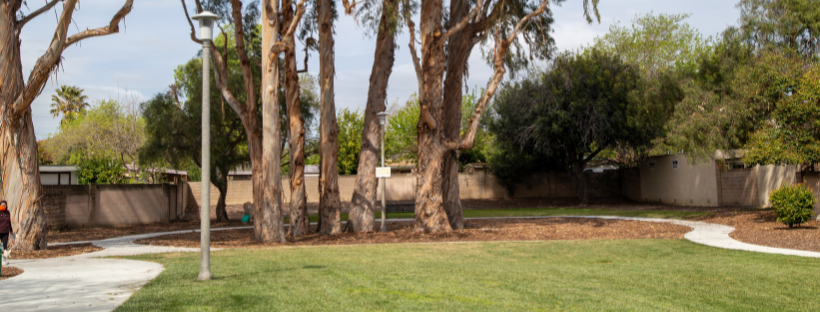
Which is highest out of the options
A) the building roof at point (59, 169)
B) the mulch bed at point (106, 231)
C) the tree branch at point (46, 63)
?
the tree branch at point (46, 63)

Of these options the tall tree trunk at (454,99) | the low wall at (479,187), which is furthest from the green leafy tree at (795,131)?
the low wall at (479,187)

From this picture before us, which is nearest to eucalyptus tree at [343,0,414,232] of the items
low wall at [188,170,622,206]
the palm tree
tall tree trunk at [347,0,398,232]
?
tall tree trunk at [347,0,398,232]

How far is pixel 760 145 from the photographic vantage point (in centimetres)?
1581

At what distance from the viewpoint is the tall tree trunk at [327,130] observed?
17.0 meters

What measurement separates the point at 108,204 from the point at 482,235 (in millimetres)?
14176

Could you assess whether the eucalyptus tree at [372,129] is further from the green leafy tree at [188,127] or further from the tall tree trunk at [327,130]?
the green leafy tree at [188,127]

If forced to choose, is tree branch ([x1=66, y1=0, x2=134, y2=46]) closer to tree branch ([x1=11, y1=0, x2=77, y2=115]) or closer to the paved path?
tree branch ([x1=11, y1=0, x2=77, y2=115])

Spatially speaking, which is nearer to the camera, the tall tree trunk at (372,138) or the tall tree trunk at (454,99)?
the tall tree trunk at (372,138)

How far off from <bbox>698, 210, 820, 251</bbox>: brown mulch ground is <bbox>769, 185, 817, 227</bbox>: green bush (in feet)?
0.98

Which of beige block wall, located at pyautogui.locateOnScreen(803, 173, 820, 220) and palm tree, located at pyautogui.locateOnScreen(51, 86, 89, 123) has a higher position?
palm tree, located at pyautogui.locateOnScreen(51, 86, 89, 123)

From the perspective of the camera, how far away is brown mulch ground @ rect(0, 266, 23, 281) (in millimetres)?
8773

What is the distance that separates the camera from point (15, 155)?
42.8ft

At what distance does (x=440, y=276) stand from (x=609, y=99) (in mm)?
21585

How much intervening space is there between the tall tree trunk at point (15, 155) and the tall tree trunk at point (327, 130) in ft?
23.0
